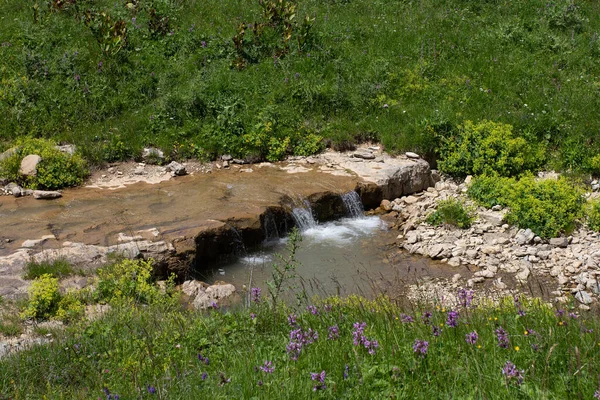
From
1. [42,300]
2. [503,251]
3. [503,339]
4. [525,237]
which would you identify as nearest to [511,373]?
[503,339]

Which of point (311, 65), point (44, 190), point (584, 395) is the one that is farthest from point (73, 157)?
point (584, 395)

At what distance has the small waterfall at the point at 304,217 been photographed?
1088 cm

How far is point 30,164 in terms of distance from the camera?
448 inches

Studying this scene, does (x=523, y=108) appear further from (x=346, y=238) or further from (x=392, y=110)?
(x=346, y=238)

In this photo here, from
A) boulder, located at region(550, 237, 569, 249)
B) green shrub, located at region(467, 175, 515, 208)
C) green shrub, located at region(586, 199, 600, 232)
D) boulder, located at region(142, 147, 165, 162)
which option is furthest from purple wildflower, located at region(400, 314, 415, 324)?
boulder, located at region(142, 147, 165, 162)

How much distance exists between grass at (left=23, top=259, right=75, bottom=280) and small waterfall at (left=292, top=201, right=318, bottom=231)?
410cm

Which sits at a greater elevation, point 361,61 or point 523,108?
point 361,61

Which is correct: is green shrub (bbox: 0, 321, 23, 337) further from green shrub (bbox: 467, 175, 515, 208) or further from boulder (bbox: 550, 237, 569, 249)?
green shrub (bbox: 467, 175, 515, 208)

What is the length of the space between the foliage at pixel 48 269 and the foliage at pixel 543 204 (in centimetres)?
719

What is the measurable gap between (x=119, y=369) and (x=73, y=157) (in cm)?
799

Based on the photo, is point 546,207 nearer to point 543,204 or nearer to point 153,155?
point 543,204

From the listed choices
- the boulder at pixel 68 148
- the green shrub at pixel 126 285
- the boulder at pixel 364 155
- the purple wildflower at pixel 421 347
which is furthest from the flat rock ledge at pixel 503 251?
the boulder at pixel 68 148

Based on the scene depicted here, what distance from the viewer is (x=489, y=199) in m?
11.3

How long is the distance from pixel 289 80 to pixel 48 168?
5.99 metres
